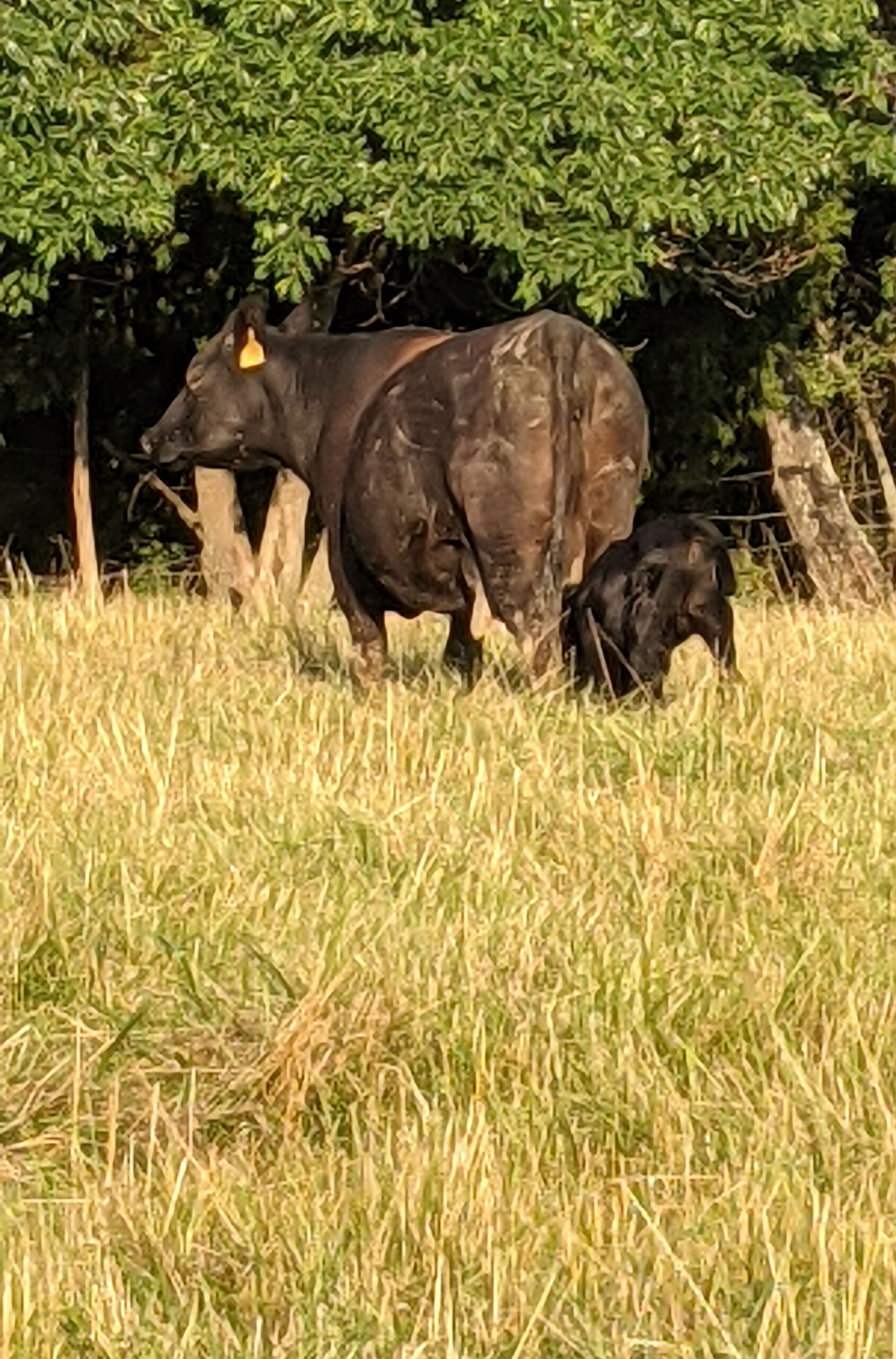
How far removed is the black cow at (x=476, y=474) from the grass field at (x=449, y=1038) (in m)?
1.65

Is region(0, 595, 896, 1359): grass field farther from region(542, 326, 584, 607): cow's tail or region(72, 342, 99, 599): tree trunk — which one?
region(72, 342, 99, 599): tree trunk

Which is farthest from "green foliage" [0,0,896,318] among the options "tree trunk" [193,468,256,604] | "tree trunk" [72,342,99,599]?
"tree trunk" [193,468,256,604]

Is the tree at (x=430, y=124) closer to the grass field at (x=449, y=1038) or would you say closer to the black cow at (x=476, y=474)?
the black cow at (x=476, y=474)

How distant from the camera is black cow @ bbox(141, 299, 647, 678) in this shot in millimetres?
10453

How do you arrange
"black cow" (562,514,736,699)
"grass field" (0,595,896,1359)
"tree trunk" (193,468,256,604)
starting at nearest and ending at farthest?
"grass field" (0,595,896,1359) → "black cow" (562,514,736,699) → "tree trunk" (193,468,256,604)

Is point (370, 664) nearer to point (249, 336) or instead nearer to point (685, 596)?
point (685, 596)

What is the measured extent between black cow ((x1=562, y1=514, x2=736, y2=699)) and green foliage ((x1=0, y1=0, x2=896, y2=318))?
7.42 metres

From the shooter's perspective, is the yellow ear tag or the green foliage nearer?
the yellow ear tag

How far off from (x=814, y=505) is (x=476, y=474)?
1273cm

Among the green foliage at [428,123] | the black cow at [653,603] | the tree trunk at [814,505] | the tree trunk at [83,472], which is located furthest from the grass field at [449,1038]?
the tree trunk at [814,505]

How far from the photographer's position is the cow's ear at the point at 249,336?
11805 mm

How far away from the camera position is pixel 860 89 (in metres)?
19.0

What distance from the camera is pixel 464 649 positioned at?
11258mm

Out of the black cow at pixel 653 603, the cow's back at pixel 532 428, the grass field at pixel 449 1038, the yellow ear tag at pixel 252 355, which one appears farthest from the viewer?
the yellow ear tag at pixel 252 355
